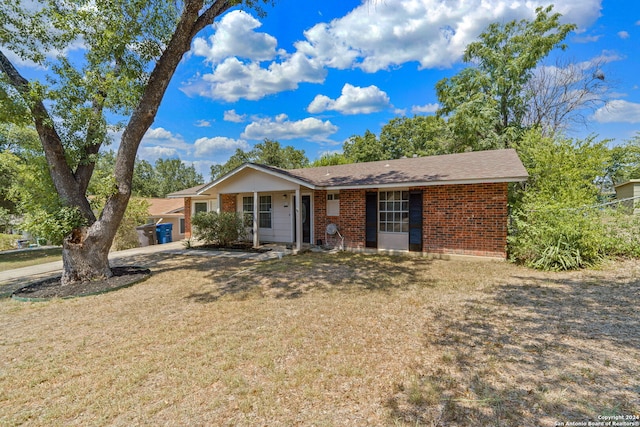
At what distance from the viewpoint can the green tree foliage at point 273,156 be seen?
35344mm

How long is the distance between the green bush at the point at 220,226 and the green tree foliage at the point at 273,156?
73.2 ft

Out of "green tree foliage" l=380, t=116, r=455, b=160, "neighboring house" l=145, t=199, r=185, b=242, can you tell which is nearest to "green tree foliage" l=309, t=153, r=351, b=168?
"green tree foliage" l=380, t=116, r=455, b=160

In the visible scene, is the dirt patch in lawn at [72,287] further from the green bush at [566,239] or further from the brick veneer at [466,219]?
the green bush at [566,239]

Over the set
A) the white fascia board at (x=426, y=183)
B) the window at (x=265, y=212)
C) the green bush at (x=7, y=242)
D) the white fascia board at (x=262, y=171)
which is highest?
the white fascia board at (x=262, y=171)

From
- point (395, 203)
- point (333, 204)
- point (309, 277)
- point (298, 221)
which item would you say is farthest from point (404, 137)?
point (309, 277)

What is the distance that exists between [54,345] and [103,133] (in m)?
5.54

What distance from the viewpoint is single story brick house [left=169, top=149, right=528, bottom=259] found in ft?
28.9

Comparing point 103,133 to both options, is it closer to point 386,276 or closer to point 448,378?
point 386,276

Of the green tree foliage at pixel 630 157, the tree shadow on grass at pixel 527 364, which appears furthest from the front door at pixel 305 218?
the green tree foliage at pixel 630 157

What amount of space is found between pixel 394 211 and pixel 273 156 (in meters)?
27.1

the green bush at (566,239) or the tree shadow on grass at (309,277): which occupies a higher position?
the green bush at (566,239)

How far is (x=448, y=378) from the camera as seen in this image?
2.97 meters

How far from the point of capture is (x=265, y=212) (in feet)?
43.6

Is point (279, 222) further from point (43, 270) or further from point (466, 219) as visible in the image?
point (43, 270)
